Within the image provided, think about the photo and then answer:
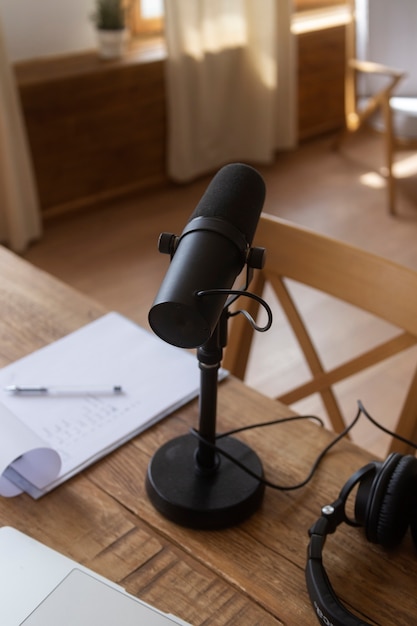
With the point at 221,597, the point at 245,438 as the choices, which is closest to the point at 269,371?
the point at 245,438

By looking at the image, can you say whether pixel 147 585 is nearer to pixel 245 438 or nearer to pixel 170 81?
pixel 245 438

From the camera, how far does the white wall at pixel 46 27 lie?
3090 millimetres

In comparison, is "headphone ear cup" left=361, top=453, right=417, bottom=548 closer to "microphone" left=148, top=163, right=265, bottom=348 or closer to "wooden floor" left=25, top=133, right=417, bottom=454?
"microphone" left=148, top=163, right=265, bottom=348

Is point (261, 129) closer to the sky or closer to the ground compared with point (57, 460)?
closer to the ground

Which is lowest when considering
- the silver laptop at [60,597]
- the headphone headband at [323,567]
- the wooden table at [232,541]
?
the wooden table at [232,541]

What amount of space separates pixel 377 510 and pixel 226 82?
120 inches

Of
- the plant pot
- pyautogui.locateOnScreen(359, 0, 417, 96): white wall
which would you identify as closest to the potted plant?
the plant pot

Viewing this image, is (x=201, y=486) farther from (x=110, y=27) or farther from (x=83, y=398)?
(x=110, y=27)

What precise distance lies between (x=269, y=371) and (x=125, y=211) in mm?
1319

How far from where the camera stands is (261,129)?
364 centimetres

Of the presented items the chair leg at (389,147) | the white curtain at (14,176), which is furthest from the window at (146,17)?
the chair leg at (389,147)

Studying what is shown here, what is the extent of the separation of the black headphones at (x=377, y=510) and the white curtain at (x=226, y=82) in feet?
9.09

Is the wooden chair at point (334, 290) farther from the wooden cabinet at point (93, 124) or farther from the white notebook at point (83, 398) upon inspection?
the wooden cabinet at point (93, 124)

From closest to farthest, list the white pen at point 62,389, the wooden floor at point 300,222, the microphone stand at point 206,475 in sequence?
the microphone stand at point 206,475 < the white pen at point 62,389 < the wooden floor at point 300,222
